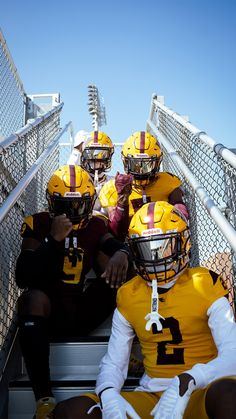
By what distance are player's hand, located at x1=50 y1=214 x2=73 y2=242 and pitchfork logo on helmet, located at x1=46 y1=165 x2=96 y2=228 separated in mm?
176

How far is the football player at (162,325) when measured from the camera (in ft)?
6.82

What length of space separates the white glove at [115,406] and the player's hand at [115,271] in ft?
2.96

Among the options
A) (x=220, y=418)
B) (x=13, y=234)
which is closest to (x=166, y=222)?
(x=220, y=418)

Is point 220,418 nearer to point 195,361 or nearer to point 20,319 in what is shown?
point 195,361

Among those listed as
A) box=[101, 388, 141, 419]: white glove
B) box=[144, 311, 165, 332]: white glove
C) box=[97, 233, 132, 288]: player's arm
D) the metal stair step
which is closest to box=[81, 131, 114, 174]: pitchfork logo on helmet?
box=[97, 233, 132, 288]: player's arm

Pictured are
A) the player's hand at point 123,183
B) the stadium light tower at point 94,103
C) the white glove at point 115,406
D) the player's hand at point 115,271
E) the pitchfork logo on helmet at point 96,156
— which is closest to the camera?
the white glove at point 115,406

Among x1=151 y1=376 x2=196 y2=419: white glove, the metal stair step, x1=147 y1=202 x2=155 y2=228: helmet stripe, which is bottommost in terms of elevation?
the metal stair step

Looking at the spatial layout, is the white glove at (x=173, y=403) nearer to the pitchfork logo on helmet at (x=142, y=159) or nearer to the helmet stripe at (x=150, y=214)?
the helmet stripe at (x=150, y=214)

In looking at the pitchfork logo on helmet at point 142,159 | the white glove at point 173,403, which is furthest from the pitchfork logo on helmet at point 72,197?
the white glove at point 173,403

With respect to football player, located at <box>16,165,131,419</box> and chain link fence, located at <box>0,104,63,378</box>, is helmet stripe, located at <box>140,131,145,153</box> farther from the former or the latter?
football player, located at <box>16,165,131,419</box>

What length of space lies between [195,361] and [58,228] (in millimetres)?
1109

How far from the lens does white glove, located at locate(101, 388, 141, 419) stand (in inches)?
78.5

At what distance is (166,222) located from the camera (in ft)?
7.93

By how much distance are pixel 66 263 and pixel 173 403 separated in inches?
54.5
